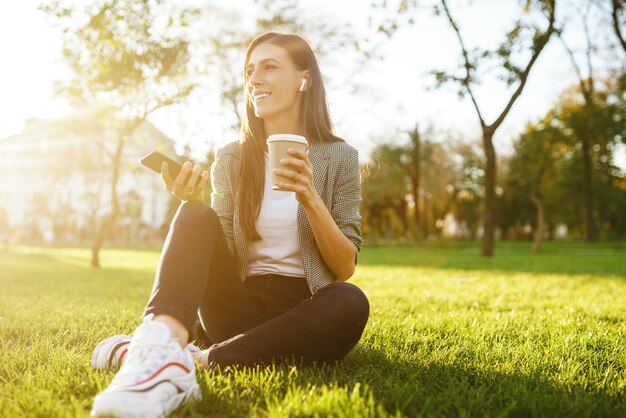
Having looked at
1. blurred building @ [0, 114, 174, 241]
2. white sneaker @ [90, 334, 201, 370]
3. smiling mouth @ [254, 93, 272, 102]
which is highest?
blurred building @ [0, 114, 174, 241]

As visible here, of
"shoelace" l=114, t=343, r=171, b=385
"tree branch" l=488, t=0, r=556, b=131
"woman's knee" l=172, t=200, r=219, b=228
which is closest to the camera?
"shoelace" l=114, t=343, r=171, b=385

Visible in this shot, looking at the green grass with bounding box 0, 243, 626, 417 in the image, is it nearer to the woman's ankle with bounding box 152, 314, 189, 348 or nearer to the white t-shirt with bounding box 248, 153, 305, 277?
the woman's ankle with bounding box 152, 314, 189, 348

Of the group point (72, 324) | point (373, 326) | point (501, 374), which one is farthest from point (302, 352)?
A: point (72, 324)

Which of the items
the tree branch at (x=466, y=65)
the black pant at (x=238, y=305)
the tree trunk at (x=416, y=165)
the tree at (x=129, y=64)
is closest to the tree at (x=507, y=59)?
the tree branch at (x=466, y=65)

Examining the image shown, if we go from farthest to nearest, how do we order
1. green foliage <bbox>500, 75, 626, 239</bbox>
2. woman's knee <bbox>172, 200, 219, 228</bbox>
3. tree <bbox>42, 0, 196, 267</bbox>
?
Answer: 1. green foliage <bbox>500, 75, 626, 239</bbox>
2. tree <bbox>42, 0, 196, 267</bbox>
3. woman's knee <bbox>172, 200, 219, 228</bbox>

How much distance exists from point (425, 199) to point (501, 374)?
148 ft

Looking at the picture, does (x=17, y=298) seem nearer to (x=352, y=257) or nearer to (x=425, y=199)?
(x=352, y=257)

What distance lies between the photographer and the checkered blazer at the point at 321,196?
289cm

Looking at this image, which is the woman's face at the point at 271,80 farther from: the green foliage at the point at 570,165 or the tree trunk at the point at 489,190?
the green foliage at the point at 570,165

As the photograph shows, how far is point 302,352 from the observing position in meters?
2.64

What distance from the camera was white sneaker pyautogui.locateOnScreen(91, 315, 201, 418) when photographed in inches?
73.6

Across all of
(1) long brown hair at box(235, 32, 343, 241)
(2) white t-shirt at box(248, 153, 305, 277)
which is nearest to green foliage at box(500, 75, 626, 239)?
(1) long brown hair at box(235, 32, 343, 241)

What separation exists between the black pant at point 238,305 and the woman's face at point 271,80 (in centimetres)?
77

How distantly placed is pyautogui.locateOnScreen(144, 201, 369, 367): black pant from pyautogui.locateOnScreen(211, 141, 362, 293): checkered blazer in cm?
19
